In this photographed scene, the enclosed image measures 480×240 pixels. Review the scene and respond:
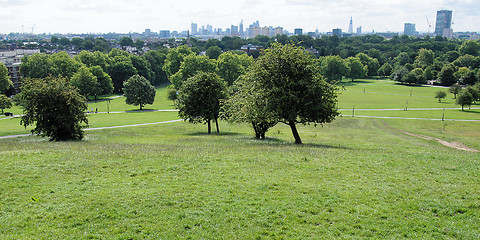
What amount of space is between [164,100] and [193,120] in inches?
2223

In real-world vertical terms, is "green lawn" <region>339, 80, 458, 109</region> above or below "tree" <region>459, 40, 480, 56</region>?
below

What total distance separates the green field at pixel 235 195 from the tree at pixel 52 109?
32.3 feet

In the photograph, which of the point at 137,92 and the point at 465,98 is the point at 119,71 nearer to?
the point at 137,92

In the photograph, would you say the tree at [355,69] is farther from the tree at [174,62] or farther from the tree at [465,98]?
the tree at [174,62]

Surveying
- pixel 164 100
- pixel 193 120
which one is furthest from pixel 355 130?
pixel 164 100

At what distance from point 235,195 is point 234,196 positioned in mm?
Result: 99

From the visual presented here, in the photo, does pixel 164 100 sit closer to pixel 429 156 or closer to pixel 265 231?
pixel 429 156

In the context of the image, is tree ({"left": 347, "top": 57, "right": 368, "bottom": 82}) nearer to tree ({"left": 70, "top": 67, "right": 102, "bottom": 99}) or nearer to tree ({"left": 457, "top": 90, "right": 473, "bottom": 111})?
tree ({"left": 457, "top": 90, "right": 473, "bottom": 111})

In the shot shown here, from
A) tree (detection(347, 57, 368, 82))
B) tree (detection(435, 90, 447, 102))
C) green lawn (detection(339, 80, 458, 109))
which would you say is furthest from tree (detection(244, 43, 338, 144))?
tree (detection(347, 57, 368, 82))

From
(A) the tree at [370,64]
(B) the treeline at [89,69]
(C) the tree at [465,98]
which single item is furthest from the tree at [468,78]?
(B) the treeline at [89,69]

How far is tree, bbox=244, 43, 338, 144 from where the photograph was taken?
28.5 meters

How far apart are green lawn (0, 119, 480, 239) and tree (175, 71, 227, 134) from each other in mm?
18128

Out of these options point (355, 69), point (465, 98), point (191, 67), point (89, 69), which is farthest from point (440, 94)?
point (89, 69)

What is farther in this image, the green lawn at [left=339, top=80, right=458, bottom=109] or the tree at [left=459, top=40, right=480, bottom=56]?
the tree at [left=459, top=40, right=480, bottom=56]
